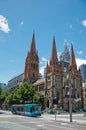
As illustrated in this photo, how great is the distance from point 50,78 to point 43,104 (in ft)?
37.4

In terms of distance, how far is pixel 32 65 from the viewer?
12794cm

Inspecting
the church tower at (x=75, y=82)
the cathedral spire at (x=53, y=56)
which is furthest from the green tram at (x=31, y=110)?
the church tower at (x=75, y=82)

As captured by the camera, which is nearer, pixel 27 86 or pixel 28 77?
pixel 27 86

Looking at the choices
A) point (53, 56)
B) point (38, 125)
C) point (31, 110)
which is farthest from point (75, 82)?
point (38, 125)

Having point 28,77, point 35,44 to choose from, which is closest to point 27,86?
point 28,77

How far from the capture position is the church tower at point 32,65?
125938mm

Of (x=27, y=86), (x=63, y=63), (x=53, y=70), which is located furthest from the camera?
(x=63, y=63)

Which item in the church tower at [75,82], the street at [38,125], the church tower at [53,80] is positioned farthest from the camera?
the church tower at [75,82]

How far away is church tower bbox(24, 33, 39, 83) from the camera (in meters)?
126

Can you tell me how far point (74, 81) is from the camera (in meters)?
107

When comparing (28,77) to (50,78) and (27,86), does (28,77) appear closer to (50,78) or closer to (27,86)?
(50,78)

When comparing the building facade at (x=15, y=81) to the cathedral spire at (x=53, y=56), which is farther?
the building facade at (x=15, y=81)

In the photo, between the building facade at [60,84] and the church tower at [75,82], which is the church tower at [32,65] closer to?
the building facade at [60,84]

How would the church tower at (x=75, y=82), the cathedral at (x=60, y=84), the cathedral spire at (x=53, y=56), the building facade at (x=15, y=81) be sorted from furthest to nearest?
1. the building facade at (x=15, y=81)
2. the church tower at (x=75, y=82)
3. the cathedral spire at (x=53, y=56)
4. the cathedral at (x=60, y=84)
